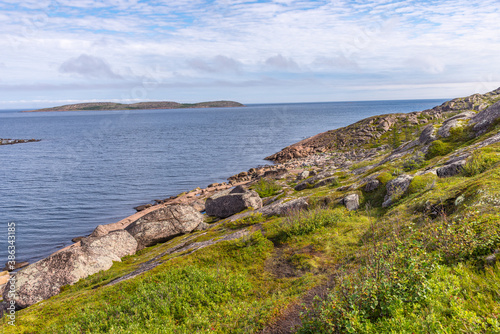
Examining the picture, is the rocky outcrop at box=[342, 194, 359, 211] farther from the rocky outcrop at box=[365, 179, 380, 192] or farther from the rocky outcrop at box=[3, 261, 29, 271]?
the rocky outcrop at box=[3, 261, 29, 271]

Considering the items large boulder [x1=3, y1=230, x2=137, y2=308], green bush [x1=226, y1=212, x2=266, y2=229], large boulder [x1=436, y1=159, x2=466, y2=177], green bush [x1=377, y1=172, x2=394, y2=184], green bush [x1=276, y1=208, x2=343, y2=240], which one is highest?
large boulder [x1=436, y1=159, x2=466, y2=177]

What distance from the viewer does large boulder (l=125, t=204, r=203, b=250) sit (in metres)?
24.7

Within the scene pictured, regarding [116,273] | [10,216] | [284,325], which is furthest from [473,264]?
[10,216]

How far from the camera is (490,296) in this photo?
5.71m

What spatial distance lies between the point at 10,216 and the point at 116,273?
105 ft

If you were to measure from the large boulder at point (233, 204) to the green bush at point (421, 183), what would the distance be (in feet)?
48.1

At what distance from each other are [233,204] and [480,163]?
19989mm

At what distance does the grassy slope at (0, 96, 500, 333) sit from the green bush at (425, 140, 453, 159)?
255 inches

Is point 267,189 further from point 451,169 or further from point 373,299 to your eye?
point 373,299

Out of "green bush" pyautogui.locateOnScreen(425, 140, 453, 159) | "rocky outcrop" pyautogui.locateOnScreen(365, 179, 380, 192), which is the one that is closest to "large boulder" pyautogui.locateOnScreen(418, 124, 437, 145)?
"green bush" pyautogui.locateOnScreen(425, 140, 453, 159)

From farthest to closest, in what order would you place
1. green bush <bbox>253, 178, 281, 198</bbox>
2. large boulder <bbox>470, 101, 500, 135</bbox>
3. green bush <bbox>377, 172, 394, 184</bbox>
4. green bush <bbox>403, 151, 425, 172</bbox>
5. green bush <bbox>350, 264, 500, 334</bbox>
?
green bush <bbox>253, 178, 281, 198</bbox> < large boulder <bbox>470, 101, 500, 135</bbox> < green bush <bbox>403, 151, 425, 172</bbox> < green bush <bbox>377, 172, 394, 184</bbox> < green bush <bbox>350, 264, 500, 334</bbox>

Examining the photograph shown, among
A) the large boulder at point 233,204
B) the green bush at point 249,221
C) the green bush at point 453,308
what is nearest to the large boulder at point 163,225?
the large boulder at point 233,204

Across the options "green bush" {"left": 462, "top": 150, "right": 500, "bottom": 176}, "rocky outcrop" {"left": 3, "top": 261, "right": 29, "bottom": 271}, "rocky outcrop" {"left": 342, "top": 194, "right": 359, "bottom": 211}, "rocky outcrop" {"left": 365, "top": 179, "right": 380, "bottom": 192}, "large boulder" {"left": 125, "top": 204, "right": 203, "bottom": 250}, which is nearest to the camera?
"green bush" {"left": 462, "top": 150, "right": 500, "bottom": 176}

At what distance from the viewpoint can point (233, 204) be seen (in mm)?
28750
